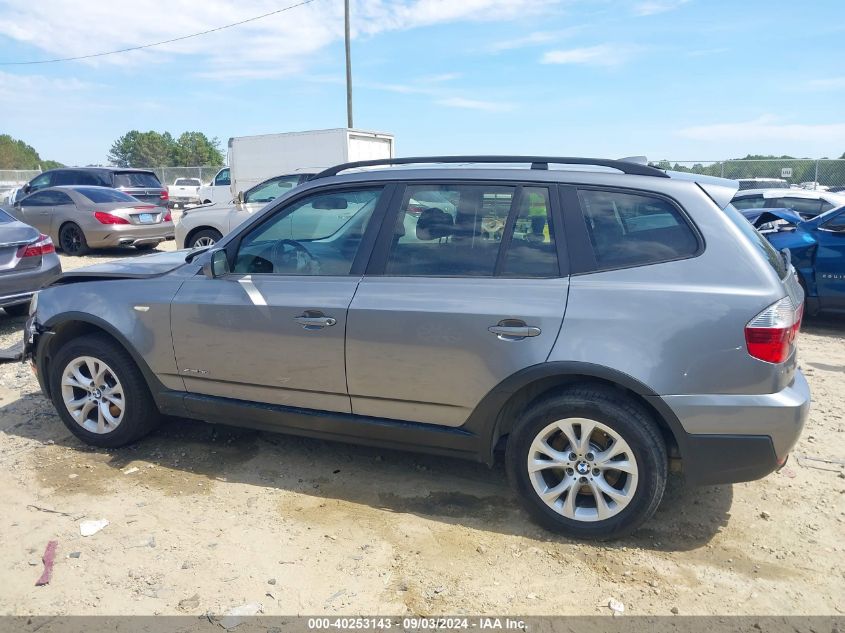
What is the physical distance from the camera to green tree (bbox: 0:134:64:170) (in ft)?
228

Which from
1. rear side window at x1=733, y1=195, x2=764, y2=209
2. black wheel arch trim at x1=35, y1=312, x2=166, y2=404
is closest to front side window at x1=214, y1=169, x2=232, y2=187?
rear side window at x1=733, y1=195, x2=764, y2=209

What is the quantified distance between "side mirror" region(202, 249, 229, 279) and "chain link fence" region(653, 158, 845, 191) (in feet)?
70.3

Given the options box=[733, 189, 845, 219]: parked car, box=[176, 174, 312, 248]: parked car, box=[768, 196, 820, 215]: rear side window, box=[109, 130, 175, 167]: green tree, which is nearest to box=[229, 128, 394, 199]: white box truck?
box=[176, 174, 312, 248]: parked car

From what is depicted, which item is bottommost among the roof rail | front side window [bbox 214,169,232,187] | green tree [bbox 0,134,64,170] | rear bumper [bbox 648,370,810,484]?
rear bumper [bbox 648,370,810,484]

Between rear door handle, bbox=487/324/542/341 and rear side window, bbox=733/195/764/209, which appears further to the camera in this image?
rear side window, bbox=733/195/764/209

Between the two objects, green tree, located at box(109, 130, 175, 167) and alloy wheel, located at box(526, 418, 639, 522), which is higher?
green tree, located at box(109, 130, 175, 167)

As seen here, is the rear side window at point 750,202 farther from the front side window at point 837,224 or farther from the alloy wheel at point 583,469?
the alloy wheel at point 583,469

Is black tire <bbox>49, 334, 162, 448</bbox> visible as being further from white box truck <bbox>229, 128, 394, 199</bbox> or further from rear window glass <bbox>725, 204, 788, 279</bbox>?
white box truck <bbox>229, 128, 394, 199</bbox>

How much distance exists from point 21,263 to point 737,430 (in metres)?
7.36

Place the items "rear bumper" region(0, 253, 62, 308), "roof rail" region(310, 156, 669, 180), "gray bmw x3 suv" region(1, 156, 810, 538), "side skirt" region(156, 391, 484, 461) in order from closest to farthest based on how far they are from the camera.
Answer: "gray bmw x3 suv" region(1, 156, 810, 538), "roof rail" region(310, 156, 669, 180), "side skirt" region(156, 391, 484, 461), "rear bumper" region(0, 253, 62, 308)

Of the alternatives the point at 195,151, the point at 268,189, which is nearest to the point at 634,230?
the point at 268,189

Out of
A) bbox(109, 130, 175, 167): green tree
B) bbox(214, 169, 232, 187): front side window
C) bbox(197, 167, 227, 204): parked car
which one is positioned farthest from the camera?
bbox(109, 130, 175, 167): green tree

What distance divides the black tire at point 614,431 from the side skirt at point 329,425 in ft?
0.88

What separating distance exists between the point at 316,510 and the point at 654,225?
2326 millimetres
